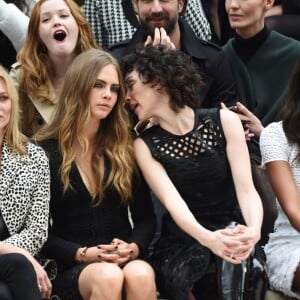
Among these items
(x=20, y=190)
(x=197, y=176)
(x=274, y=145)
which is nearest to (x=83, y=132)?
(x=20, y=190)

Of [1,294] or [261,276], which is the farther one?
[261,276]

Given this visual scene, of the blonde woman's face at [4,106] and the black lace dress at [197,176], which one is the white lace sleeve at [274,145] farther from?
the blonde woman's face at [4,106]

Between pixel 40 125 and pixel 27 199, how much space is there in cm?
78

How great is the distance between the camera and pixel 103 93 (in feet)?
15.3

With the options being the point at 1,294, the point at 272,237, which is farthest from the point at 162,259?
the point at 1,294

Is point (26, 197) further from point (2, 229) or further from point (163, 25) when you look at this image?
point (163, 25)

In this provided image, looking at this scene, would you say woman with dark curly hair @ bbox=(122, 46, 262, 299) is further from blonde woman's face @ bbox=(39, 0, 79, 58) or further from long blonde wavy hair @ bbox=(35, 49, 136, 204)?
blonde woman's face @ bbox=(39, 0, 79, 58)

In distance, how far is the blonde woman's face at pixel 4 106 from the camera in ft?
14.8

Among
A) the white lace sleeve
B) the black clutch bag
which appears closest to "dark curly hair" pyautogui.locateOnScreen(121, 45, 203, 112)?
the white lace sleeve

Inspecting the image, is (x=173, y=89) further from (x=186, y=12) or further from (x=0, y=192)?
(x=186, y=12)

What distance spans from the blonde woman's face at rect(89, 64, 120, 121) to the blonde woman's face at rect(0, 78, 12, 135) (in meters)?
0.38

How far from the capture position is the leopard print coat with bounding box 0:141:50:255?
14.6ft

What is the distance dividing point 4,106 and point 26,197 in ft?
1.40

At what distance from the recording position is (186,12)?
19.2 ft
